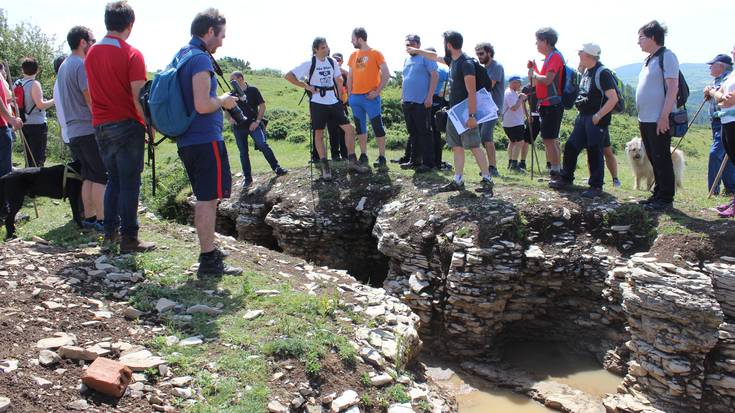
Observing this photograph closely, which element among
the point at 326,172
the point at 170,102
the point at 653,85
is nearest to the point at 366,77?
the point at 326,172

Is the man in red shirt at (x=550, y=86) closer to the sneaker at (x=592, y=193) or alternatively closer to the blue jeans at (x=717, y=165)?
the sneaker at (x=592, y=193)

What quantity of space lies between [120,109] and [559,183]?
677 centimetres

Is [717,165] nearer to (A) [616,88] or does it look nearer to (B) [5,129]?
(A) [616,88]

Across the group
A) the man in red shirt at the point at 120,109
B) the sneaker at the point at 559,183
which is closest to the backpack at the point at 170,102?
the man in red shirt at the point at 120,109

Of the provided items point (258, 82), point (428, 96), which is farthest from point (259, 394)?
point (258, 82)

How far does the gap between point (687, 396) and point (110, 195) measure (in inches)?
291

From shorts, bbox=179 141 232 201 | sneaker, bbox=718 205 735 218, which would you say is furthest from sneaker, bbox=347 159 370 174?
sneaker, bbox=718 205 735 218

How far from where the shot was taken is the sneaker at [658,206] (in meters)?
8.03

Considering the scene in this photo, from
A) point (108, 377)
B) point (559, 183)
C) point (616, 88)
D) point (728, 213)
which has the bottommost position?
point (108, 377)

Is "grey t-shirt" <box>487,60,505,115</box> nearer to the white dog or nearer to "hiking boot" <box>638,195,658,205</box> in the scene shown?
the white dog

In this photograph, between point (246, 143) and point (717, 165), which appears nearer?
point (717, 165)

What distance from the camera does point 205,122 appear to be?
555 cm

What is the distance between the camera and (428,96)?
9.81 meters

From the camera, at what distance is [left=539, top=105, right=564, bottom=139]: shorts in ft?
29.1
